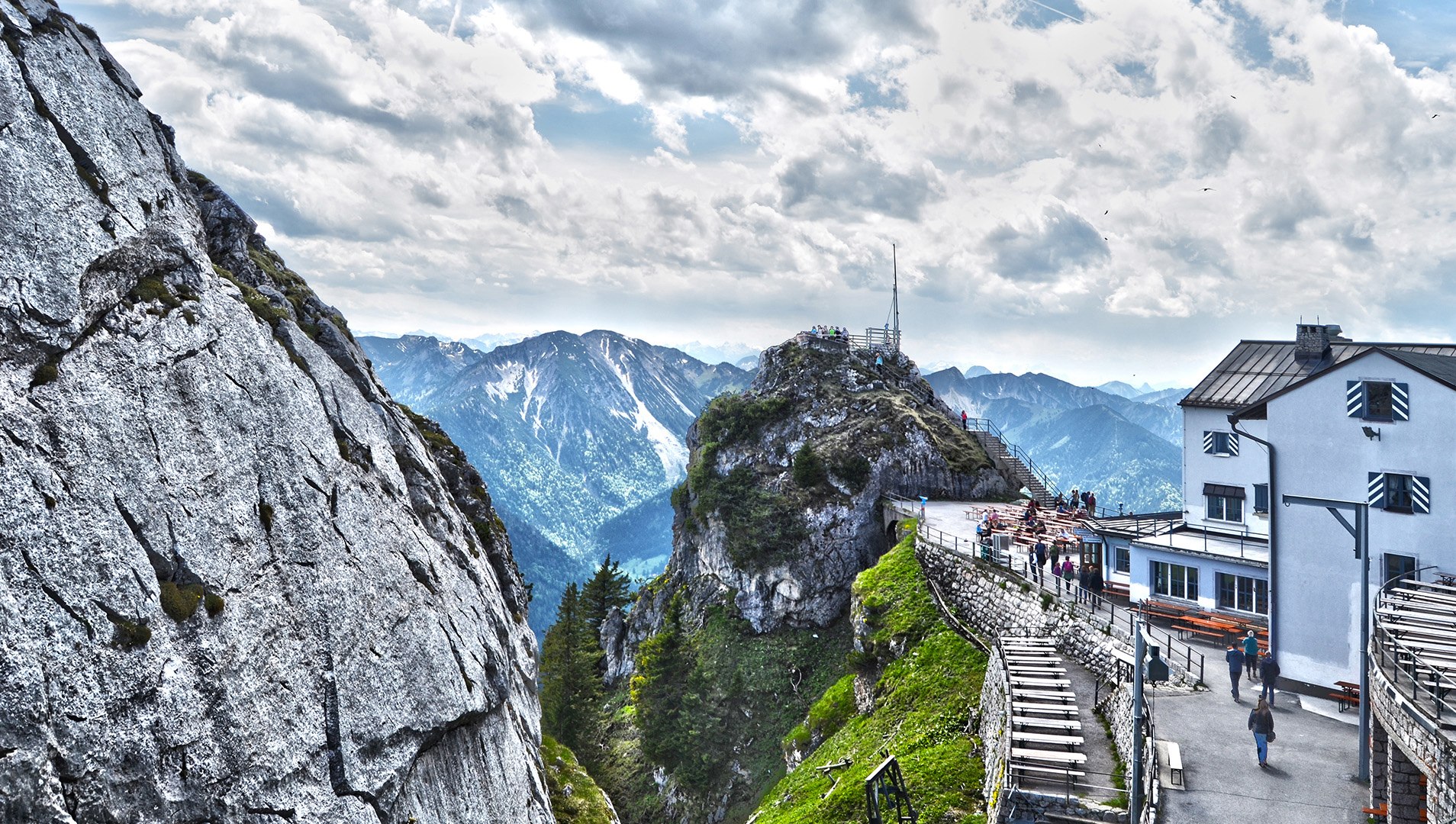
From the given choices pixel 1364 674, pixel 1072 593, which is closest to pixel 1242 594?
pixel 1072 593

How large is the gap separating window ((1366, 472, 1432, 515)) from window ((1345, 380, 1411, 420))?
1.83m

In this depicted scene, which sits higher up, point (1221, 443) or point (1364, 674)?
→ point (1221, 443)

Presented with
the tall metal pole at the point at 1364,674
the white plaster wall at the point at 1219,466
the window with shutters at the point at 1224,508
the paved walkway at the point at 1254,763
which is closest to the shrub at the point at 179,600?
the paved walkway at the point at 1254,763

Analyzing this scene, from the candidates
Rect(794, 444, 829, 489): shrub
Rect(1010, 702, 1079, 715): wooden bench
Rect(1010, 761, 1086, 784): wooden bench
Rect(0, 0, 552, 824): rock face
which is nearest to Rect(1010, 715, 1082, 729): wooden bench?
Rect(1010, 702, 1079, 715): wooden bench

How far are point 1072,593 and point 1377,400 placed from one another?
13846 mm

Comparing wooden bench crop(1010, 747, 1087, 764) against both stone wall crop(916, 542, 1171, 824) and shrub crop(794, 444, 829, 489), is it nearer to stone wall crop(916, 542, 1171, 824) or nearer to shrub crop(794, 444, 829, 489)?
stone wall crop(916, 542, 1171, 824)

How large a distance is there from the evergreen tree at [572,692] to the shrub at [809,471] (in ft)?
66.0

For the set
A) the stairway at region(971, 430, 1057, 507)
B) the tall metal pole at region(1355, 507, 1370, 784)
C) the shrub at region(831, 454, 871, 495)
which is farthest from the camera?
the stairway at region(971, 430, 1057, 507)

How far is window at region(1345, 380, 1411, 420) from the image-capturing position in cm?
2538

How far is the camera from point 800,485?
61.8 m

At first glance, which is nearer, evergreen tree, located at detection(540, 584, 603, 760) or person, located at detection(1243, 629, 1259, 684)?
person, located at detection(1243, 629, 1259, 684)

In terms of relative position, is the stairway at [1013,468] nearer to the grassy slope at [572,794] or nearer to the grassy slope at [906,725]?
the grassy slope at [906,725]

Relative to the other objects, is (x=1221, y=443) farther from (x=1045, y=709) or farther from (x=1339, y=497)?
(x=1045, y=709)

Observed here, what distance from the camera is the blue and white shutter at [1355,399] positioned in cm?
2620
